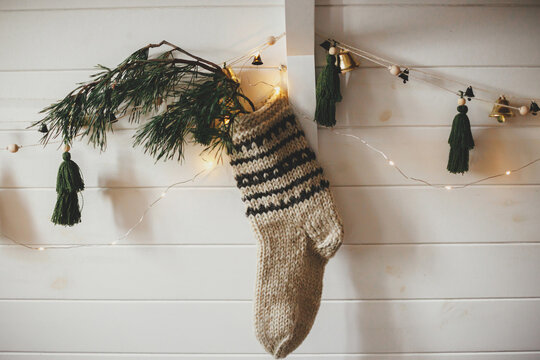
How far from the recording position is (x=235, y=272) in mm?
1057

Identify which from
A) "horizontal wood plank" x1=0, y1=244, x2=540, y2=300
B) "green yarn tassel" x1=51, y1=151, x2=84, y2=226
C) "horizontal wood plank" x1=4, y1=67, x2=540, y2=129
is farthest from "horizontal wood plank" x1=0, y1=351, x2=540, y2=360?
"horizontal wood plank" x1=4, y1=67, x2=540, y2=129

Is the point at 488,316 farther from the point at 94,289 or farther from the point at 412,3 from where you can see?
the point at 94,289

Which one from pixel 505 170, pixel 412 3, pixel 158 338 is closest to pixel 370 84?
pixel 412 3

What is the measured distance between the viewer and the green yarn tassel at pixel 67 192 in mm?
945

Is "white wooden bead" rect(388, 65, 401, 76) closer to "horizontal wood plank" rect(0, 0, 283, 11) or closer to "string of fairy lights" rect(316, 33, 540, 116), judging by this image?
"string of fairy lights" rect(316, 33, 540, 116)

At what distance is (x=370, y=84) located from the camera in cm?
96

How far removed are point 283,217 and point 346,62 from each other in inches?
17.0

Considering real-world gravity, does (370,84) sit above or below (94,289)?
above

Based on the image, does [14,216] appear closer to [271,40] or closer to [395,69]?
[271,40]

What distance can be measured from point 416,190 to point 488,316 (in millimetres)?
459

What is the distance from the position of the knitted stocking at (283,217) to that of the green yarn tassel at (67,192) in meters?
0.44

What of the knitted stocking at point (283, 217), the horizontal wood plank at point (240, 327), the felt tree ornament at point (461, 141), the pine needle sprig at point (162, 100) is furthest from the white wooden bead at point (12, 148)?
the felt tree ornament at point (461, 141)

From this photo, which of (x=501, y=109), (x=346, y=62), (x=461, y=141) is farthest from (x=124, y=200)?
(x=501, y=109)

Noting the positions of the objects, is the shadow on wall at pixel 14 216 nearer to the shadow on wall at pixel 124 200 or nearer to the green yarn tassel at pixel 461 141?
the shadow on wall at pixel 124 200
